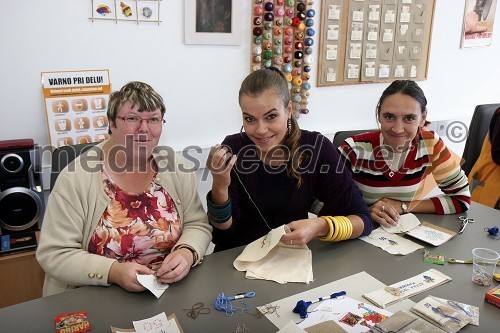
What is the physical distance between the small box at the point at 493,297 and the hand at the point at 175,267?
0.86 meters

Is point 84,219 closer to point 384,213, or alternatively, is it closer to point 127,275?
point 127,275

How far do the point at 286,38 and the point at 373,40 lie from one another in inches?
31.2

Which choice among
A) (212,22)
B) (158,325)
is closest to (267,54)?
(212,22)

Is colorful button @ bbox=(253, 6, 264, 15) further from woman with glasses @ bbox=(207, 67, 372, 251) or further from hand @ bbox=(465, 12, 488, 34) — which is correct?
hand @ bbox=(465, 12, 488, 34)

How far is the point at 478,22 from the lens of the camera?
3.70 meters

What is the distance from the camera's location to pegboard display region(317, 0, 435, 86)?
305cm

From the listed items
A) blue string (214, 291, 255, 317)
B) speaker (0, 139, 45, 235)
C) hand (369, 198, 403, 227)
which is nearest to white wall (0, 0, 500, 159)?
speaker (0, 139, 45, 235)

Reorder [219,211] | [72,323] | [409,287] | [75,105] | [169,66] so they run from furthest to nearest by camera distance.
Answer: [169,66] < [75,105] < [219,211] < [409,287] < [72,323]

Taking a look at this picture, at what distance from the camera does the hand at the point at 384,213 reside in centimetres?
169

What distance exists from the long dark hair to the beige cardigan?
37 centimetres

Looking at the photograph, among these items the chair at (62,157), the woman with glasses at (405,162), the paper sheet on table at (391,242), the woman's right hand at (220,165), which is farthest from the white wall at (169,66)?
the paper sheet on table at (391,242)

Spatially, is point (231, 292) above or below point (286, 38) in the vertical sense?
below

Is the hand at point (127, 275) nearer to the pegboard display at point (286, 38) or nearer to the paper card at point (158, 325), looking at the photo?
the paper card at point (158, 325)

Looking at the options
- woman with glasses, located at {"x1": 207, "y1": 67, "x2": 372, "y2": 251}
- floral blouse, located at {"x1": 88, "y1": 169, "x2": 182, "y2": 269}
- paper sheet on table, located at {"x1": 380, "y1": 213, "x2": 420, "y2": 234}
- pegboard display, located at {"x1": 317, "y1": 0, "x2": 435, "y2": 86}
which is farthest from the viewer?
pegboard display, located at {"x1": 317, "y1": 0, "x2": 435, "y2": 86}
